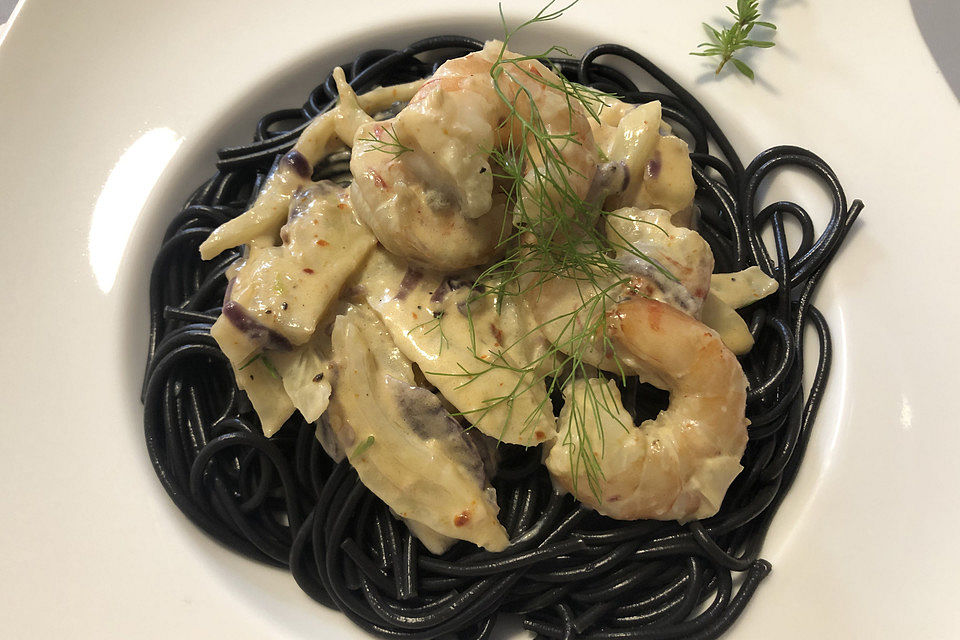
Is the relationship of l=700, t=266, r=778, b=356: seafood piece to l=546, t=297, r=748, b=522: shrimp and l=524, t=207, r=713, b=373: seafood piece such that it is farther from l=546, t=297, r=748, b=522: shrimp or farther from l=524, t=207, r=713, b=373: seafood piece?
l=546, t=297, r=748, b=522: shrimp

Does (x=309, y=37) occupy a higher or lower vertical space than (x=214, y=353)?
Answer: higher

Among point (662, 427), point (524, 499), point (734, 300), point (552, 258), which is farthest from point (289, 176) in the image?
point (734, 300)

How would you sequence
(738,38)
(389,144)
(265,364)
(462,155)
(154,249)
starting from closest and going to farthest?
(462,155) → (389,144) → (265,364) → (738,38) → (154,249)

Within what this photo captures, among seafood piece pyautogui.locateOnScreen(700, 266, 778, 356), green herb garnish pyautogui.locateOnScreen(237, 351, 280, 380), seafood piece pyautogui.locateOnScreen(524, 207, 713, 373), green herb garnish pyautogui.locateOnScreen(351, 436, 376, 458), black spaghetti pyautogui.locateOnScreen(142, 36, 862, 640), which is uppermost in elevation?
seafood piece pyautogui.locateOnScreen(524, 207, 713, 373)

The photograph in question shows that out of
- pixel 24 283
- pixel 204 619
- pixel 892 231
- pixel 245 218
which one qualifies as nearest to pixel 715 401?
pixel 892 231

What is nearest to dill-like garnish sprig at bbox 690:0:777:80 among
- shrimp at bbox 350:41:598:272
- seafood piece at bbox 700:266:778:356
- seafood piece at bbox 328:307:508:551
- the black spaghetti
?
the black spaghetti

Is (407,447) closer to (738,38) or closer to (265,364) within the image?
(265,364)

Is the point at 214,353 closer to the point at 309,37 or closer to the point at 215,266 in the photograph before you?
the point at 215,266
